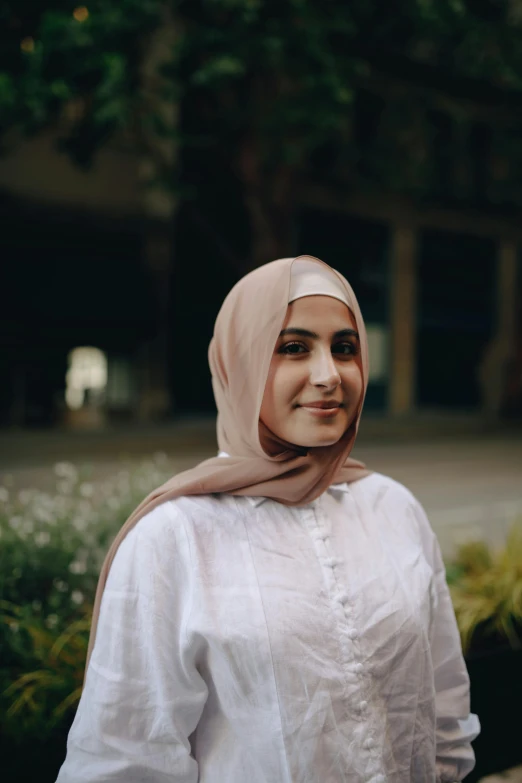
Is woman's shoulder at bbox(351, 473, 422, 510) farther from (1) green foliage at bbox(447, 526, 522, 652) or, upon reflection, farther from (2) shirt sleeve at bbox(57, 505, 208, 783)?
(1) green foliage at bbox(447, 526, 522, 652)

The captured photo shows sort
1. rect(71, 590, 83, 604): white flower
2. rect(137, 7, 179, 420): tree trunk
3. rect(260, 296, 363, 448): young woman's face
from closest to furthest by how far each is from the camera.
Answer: rect(260, 296, 363, 448): young woman's face, rect(71, 590, 83, 604): white flower, rect(137, 7, 179, 420): tree trunk

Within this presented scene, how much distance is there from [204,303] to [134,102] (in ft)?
32.1

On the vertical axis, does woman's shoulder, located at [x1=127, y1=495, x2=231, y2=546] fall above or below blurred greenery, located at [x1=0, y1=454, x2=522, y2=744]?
above

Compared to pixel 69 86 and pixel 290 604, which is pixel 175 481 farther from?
pixel 69 86

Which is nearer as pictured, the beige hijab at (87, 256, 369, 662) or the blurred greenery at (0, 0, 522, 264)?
the beige hijab at (87, 256, 369, 662)

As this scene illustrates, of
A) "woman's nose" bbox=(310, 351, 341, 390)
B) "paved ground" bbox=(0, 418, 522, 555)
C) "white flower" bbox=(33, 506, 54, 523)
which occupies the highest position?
"woman's nose" bbox=(310, 351, 341, 390)

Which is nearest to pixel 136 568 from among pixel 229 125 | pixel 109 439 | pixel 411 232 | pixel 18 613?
pixel 18 613

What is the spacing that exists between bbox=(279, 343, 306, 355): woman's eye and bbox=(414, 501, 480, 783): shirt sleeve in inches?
23.4

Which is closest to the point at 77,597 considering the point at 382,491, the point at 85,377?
the point at 382,491

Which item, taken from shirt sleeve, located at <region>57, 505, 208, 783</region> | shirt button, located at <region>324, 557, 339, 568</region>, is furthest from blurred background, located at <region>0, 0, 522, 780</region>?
shirt button, located at <region>324, 557, 339, 568</region>

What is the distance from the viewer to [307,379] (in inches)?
64.6

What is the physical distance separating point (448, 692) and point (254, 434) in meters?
0.86

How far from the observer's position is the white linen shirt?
1.53 meters

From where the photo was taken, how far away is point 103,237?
18.5 meters
